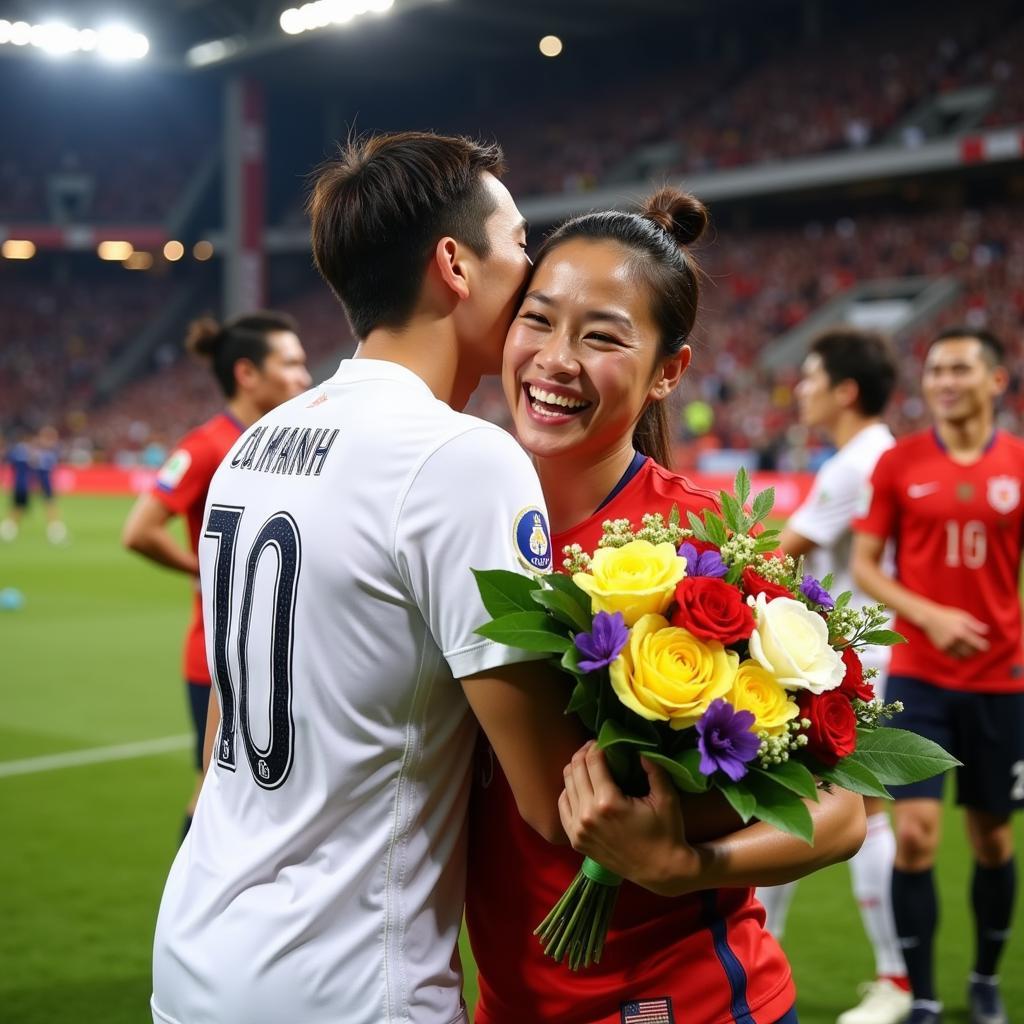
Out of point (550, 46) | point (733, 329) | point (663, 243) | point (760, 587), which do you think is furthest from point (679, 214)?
point (550, 46)

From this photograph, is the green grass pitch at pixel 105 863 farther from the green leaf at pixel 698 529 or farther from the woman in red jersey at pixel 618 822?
the green leaf at pixel 698 529

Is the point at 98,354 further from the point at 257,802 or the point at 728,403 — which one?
the point at 257,802

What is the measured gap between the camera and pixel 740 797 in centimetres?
174

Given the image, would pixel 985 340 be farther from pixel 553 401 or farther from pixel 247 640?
pixel 247 640

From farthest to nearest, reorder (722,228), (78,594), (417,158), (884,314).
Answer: (722,228) < (884,314) < (78,594) < (417,158)

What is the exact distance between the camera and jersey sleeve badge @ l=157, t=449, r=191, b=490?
552 cm

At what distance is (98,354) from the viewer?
48.2 meters

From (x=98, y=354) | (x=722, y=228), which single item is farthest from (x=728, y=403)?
(x=98, y=354)

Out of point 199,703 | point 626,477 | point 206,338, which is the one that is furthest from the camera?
point 206,338

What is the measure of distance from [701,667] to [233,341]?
14.1ft

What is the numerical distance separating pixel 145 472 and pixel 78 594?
1918 cm

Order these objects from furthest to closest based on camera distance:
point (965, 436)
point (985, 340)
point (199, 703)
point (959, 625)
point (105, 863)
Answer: point (105, 863) < point (985, 340) < point (965, 436) < point (199, 703) < point (959, 625)

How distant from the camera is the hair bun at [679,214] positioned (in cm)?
251

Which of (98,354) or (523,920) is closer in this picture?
(523,920)
